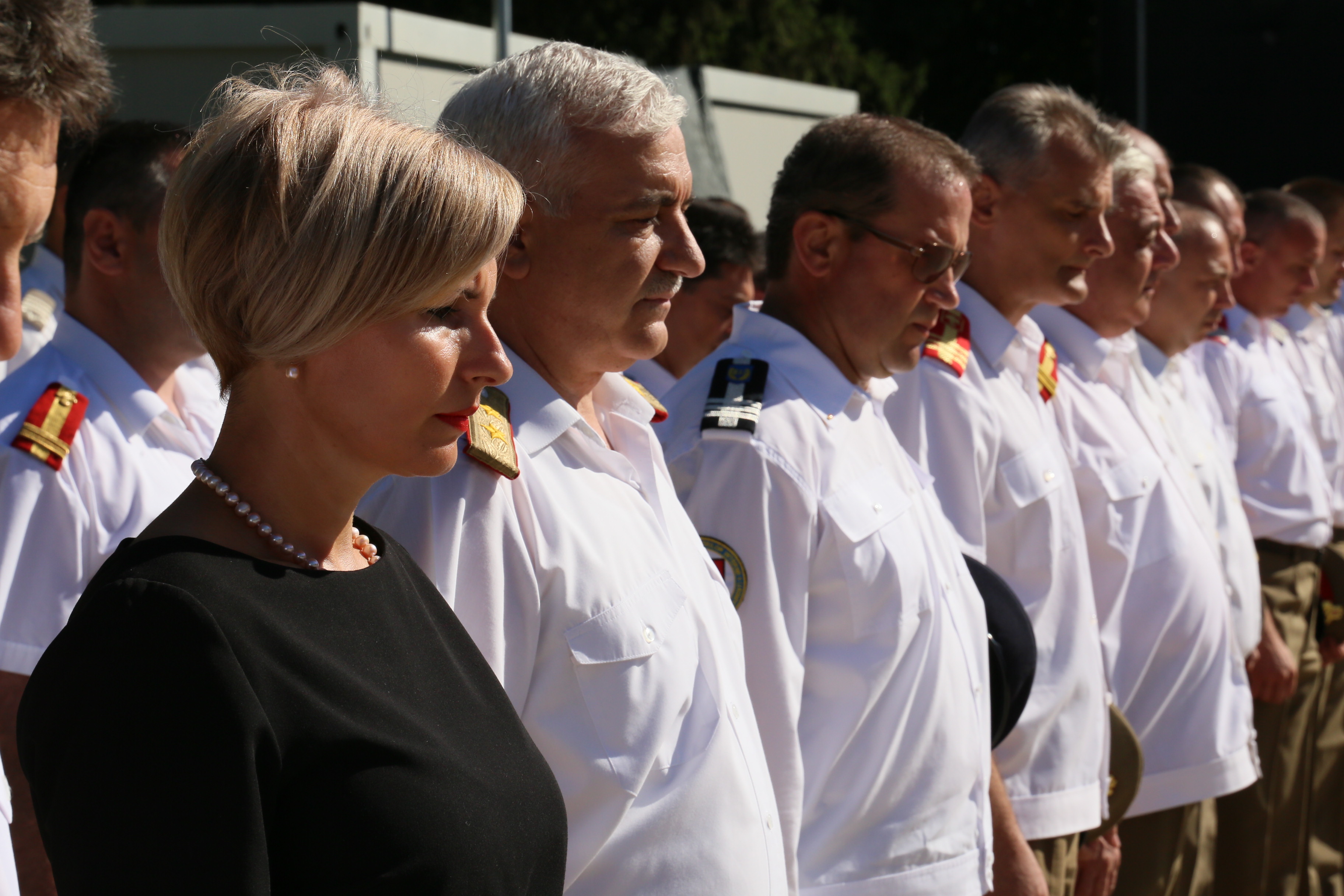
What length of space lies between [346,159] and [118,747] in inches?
23.7

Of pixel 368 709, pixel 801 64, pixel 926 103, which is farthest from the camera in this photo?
pixel 926 103

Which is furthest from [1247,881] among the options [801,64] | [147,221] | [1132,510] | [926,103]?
[926,103]

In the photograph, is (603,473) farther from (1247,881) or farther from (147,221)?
(1247,881)

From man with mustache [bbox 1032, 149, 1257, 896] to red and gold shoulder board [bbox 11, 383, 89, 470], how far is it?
7.81 ft

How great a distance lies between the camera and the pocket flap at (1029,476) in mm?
3037

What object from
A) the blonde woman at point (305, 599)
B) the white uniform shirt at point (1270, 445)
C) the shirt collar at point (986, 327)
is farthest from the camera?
the white uniform shirt at point (1270, 445)

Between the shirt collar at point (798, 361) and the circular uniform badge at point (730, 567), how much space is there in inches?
14.0

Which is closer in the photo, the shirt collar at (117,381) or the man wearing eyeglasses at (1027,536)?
the shirt collar at (117,381)

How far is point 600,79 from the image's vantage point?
1.98 meters

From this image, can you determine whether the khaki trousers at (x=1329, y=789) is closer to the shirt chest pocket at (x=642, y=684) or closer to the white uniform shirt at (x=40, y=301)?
the shirt chest pocket at (x=642, y=684)

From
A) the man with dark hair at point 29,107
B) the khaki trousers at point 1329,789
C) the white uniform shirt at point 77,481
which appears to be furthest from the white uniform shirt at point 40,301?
the khaki trousers at point 1329,789

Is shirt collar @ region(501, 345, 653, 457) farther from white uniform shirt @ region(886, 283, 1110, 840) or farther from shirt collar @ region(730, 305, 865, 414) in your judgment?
white uniform shirt @ region(886, 283, 1110, 840)

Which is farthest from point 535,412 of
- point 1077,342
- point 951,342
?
point 1077,342

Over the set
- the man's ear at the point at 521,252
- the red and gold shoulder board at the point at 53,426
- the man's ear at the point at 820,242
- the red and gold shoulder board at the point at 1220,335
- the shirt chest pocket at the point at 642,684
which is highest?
the man's ear at the point at 521,252
